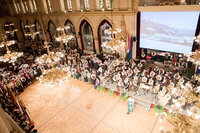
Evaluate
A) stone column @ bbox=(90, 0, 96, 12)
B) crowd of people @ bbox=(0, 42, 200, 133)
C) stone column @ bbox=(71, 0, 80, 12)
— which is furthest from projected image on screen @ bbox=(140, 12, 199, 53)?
stone column @ bbox=(71, 0, 80, 12)

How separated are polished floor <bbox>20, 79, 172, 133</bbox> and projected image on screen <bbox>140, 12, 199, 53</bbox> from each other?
725 cm

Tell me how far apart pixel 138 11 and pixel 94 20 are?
5.54 meters

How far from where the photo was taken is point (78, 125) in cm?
974

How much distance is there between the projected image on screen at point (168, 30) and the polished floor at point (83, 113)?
7.25m

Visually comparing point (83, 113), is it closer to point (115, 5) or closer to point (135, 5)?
point (135, 5)

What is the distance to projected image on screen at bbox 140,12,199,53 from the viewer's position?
12.5 m

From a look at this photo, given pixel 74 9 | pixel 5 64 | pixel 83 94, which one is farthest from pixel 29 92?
pixel 74 9

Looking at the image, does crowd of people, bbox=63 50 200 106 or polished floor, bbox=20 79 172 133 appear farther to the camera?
crowd of people, bbox=63 50 200 106

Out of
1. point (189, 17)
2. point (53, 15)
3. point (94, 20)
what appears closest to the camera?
point (189, 17)

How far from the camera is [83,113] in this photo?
10.6 m

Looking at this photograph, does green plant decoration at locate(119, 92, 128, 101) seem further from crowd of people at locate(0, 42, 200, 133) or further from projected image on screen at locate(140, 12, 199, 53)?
projected image on screen at locate(140, 12, 199, 53)

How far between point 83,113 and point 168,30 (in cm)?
1070

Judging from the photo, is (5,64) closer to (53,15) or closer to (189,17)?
Result: (53,15)

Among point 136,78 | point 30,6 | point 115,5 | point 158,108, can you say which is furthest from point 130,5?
point 30,6
